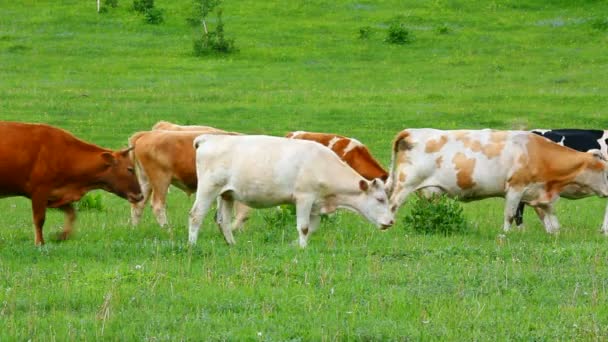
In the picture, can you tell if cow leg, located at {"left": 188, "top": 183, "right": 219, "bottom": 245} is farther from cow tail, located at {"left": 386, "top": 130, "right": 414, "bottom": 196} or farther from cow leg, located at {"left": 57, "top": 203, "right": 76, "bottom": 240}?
cow tail, located at {"left": 386, "top": 130, "right": 414, "bottom": 196}

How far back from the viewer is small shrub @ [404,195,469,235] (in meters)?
14.2

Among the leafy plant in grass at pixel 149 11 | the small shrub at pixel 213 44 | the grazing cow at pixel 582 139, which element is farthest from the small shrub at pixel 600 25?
the grazing cow at pixel 582 139

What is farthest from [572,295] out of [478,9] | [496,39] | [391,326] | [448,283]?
[478,9]

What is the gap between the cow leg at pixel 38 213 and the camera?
1335 cm

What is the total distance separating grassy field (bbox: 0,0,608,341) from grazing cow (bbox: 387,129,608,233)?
567mm

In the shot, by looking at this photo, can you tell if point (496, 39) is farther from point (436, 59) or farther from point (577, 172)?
point (577, 172)

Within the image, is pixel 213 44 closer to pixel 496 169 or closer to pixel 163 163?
pixel 163 163

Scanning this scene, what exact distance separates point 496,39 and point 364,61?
6097 mm

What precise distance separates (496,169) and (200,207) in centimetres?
469

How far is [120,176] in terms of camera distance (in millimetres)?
14555

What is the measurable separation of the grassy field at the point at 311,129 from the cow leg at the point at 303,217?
32cm

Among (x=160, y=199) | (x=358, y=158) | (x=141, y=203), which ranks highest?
(x=358, y=158)

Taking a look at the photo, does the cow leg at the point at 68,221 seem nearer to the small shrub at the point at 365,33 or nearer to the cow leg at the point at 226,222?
the cow leg at the point at 226,222

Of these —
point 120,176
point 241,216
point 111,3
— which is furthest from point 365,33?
point 120,176
